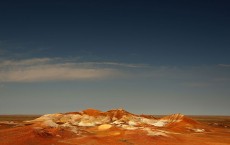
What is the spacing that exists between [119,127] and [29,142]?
22.2 metres

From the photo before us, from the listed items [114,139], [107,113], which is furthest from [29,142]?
[107,113]

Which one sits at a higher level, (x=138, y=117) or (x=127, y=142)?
(x=138, y=117)

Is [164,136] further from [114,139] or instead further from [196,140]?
[114,139]

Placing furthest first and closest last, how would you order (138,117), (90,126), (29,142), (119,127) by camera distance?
(138,117) → (90,126) → (119,127) → (29,142)

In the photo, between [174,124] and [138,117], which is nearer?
[174,124]

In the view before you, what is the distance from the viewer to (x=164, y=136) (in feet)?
196

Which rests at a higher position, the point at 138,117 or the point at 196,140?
the point at 138,117

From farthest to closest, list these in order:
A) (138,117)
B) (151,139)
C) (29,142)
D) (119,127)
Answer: (138,117) → (119,127) → (151,139) → (29,142)

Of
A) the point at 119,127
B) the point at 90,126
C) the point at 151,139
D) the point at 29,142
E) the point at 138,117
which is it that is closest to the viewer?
the point at 29,142

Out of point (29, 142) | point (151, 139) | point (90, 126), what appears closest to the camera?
point (29, 142)

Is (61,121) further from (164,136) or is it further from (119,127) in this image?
(164,136)

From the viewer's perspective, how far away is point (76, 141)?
5553 cm

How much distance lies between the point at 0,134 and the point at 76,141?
1533 cm

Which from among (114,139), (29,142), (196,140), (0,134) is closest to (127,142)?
(114,139)
